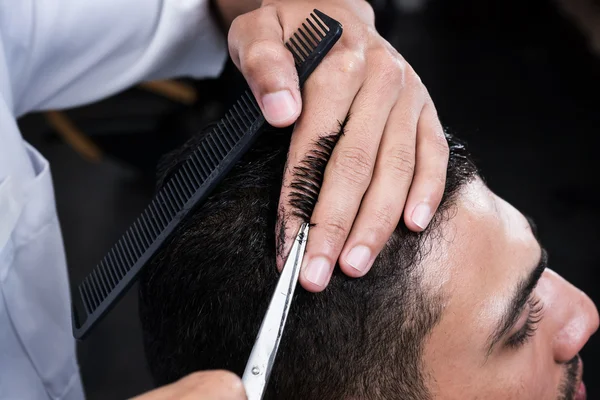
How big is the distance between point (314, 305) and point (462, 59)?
9.46 feet

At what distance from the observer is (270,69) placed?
90 centimetres

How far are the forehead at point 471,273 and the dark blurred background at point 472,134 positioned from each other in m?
1.39

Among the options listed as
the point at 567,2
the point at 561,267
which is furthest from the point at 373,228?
the point at 567,2

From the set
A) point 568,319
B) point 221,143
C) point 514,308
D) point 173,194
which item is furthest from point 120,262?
point 568,319

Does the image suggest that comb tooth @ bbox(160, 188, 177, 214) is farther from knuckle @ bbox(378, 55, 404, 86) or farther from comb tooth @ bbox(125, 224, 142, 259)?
knuckle @ bbox(378, 55, 404, 86)

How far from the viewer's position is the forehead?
1012mm

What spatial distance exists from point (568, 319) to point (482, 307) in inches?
10.3

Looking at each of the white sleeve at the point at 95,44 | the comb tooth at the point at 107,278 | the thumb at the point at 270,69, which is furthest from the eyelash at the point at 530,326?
the white sleeve at the point at 95,44

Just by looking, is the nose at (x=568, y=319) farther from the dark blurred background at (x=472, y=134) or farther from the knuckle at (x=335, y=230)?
the dark blurred background at (x=472, y=134)

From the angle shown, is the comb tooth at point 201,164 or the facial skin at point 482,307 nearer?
the comb tooth at point 201,164

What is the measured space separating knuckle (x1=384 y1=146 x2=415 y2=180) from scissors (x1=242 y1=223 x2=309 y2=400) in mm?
142

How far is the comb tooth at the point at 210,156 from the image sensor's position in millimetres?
907

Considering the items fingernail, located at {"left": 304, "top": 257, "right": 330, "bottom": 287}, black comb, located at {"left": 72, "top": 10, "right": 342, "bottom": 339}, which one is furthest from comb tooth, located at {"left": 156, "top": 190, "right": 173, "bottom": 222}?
fingernail, located at {"left": 304, "top": 257, "right": 330, "bottom": 287}

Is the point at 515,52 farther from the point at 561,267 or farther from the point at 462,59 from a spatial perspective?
the point at 561,267
